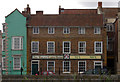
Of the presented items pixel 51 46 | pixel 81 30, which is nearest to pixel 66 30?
pixel 81 30

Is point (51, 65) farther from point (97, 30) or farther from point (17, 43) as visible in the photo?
point (97, 30)

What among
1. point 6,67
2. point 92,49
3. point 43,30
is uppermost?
point 43,30

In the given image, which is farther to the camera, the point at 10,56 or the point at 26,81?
the point at 10,56

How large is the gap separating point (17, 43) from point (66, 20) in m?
8.45

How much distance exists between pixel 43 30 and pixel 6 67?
7.97 metres

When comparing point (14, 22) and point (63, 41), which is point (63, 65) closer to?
point (63, 41)

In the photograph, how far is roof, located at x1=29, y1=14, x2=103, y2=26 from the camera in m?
43.6

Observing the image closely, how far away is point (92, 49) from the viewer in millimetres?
43031

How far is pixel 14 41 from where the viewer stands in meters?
43.7

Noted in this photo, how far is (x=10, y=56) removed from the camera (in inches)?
1714

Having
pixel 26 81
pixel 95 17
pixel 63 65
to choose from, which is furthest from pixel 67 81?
pixel 95 17

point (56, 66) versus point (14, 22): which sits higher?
point (14, 22)

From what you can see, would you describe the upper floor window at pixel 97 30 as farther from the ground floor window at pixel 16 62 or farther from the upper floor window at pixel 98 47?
the ground floor window at pixel 16 62

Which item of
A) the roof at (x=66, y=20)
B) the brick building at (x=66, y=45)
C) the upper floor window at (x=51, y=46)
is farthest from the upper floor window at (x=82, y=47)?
the upper floor window at (x=51, y=46)
